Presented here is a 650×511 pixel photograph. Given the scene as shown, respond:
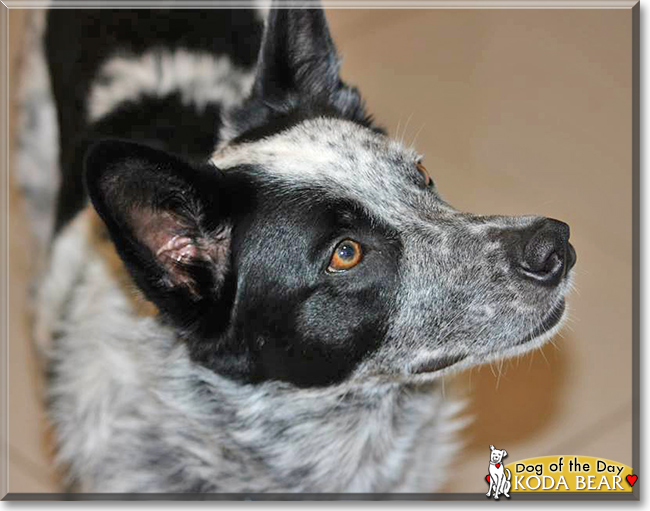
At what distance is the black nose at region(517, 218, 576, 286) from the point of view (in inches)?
79.4

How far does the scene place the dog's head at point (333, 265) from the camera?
2025 mm

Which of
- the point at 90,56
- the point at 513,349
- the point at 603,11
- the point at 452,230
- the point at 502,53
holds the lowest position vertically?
the point at 513,349

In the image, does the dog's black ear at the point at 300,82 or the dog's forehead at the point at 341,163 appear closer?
the dog's forehead at the point at 341,163

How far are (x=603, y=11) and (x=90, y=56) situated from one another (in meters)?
2.74

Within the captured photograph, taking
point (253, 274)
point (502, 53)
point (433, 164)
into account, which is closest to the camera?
point (253, 274)

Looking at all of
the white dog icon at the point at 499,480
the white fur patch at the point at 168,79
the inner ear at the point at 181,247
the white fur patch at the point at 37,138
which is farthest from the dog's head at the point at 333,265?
the white fur patch at the point at 37,138

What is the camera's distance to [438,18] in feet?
15.0

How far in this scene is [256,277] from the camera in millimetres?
2082

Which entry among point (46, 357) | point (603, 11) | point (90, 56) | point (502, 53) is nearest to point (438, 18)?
point (502, 53)

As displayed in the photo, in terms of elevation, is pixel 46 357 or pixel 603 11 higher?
pixel 603 11

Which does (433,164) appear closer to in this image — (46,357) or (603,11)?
(603,11)

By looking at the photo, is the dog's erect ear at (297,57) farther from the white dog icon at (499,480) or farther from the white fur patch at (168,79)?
the white dog icon at (499,480)

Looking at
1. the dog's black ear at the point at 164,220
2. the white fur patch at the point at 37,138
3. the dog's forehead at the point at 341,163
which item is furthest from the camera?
the white fur patch at the point at 37,138

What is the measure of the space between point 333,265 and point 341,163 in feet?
0.88
